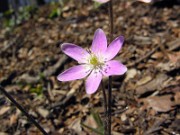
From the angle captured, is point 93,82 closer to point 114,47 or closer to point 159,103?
point 114,47

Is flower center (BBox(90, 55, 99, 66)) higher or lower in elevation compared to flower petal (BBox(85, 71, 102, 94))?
higher

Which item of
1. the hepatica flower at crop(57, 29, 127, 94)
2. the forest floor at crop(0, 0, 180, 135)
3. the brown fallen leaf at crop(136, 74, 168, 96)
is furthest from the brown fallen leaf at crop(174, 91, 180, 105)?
the hepatica flower at crop(57, 29, 127, 94)

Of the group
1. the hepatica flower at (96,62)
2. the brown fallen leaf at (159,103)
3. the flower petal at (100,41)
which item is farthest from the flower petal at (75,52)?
the brown fallen leaf at (159,103)

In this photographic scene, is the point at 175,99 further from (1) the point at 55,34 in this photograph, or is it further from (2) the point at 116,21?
(1) the point at 55,34

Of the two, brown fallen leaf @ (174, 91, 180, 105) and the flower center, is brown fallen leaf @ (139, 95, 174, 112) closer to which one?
brown fallen leaf @ (174, 91, 180, 105)

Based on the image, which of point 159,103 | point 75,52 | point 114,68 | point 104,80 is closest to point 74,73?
point 75,52

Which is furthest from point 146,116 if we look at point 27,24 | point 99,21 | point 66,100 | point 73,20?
point 27,24
